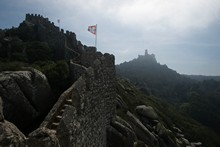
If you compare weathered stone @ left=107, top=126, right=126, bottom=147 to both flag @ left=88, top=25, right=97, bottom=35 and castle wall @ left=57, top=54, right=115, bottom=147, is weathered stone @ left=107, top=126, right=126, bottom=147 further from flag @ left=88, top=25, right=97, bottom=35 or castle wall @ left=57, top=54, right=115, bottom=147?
flag @ left=88, top=25, right=97, bottom=35

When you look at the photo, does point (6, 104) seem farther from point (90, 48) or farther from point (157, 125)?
point (157, 125)

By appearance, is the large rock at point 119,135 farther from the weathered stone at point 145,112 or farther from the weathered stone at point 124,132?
the weathered stone at point 145,112

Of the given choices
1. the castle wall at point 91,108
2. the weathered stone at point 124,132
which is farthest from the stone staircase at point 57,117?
the weathered stone at point 124,132

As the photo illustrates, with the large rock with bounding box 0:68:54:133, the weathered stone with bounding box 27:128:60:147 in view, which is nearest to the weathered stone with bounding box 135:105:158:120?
the large rock with bounding box 0:68:54:133

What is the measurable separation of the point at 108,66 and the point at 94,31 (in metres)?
11.5

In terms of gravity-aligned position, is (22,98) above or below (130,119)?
above

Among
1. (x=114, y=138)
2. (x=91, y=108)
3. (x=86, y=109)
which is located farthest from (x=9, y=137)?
(x=114, y=138)

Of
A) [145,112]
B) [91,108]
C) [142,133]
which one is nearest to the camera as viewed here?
[91,108]

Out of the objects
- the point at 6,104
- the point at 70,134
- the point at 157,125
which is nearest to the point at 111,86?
the point at 6,104

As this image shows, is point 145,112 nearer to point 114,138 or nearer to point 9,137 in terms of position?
point 114,138

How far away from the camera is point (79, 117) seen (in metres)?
10.8

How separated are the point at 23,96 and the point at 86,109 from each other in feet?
23.9

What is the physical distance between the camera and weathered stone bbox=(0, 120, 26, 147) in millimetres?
4012

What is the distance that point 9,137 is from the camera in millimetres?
4094
